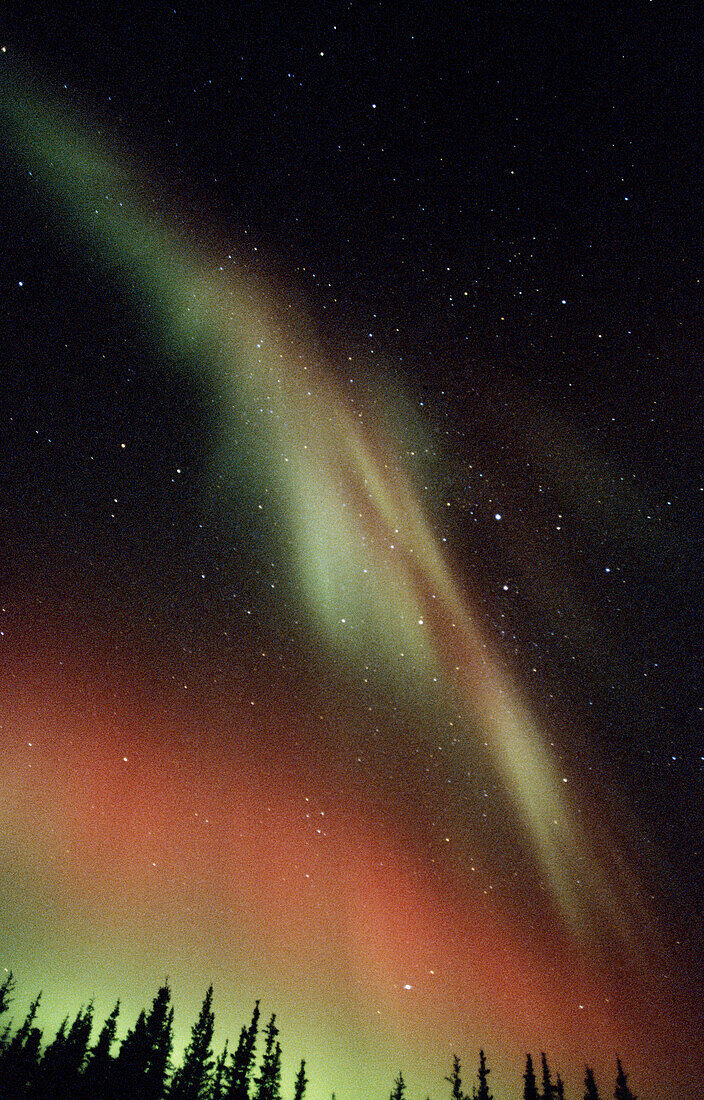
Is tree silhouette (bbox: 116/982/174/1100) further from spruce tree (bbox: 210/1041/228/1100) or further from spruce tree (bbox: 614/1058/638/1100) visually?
spruce tree (bbox: 614/1058/638/1100)

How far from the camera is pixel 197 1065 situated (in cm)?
3122

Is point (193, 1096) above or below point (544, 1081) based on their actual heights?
below

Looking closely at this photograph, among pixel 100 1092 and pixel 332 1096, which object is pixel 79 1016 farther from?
pixel 332 1096

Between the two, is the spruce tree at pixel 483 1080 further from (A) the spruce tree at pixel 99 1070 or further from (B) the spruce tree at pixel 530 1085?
(A) the spruce tree at pixel 99 1070

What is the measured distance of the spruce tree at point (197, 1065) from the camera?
96.5 ft

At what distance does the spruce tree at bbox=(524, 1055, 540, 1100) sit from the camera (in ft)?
103

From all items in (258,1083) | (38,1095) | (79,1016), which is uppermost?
(79,1016)

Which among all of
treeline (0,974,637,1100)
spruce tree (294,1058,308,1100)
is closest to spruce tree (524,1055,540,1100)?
treeline (0,974,637,1100)

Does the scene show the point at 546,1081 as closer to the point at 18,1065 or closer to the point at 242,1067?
the point at 242,1067

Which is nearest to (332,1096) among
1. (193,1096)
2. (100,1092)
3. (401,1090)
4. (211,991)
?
(401,1090)

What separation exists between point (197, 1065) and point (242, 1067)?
2.55 meters

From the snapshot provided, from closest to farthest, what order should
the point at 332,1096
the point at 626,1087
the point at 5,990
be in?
the point at 626,1087, the point at 5,990, the point at 332,1096

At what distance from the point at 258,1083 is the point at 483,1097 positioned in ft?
35.7

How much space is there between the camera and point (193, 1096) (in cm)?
2919
